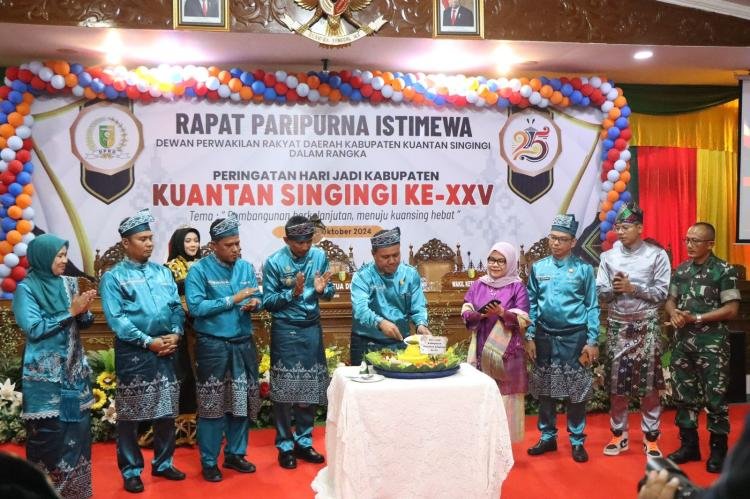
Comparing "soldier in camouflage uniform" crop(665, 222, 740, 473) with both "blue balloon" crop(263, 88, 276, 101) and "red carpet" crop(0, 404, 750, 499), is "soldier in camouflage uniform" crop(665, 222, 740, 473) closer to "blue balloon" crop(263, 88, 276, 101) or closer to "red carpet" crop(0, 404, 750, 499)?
"red carpet" crop(0, 404, 750, 499)

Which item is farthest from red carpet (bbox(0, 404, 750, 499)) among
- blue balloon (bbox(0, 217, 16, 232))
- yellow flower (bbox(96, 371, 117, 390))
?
blue balloon (bbox(0, 217, 16, 232))

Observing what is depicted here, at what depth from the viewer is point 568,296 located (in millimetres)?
5090

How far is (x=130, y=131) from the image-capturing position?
22.8 feet

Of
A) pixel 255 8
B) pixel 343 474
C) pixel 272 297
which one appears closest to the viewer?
pixel 343 474

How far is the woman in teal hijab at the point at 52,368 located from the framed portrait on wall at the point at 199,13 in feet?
8.36

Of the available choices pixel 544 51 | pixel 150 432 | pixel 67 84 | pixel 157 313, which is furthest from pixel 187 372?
pixel 544 51

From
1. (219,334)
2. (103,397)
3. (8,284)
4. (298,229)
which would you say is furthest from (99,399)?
(298,229)

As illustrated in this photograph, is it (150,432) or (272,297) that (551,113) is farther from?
(150,432)

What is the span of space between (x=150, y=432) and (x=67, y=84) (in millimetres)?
3013

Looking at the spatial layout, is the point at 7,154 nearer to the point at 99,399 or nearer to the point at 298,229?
the point at 99,399

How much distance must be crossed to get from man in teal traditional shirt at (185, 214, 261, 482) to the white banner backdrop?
7.56 ft

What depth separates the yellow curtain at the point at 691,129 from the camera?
8289 millimetres

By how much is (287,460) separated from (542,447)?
1.65 metres

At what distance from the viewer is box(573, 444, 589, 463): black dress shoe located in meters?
5.09
